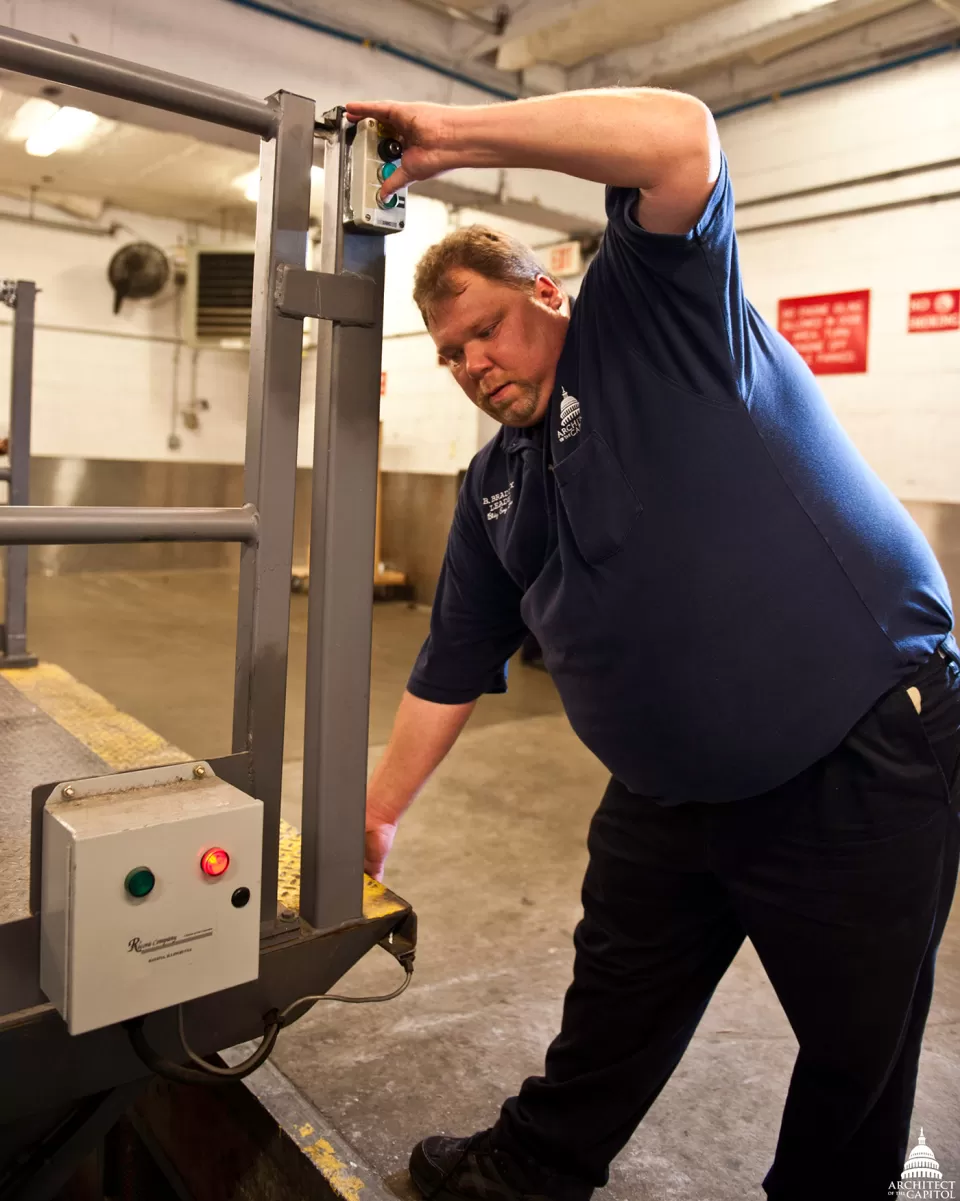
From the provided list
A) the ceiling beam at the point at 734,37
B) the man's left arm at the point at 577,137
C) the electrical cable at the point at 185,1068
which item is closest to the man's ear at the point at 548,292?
the man's left arm at the point at 577,137

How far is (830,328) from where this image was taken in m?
4.09

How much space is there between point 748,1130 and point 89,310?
7604 mm

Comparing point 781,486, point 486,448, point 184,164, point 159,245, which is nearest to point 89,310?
point 159,245

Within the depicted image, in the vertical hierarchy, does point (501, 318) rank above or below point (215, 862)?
above

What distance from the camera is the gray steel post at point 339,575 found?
927 millimetres

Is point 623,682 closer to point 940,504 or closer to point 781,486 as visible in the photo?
point 781,486

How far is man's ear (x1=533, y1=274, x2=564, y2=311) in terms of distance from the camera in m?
1.19

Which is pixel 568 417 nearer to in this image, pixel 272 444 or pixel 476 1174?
pixel 272 444

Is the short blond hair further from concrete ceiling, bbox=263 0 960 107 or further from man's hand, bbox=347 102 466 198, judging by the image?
concrete ceiling, bbox=263 0 960 107

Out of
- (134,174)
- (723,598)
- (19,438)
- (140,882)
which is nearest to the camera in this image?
(140,882)

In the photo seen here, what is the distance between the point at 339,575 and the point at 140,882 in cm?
34

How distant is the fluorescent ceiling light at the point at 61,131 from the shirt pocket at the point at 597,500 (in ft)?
17.4

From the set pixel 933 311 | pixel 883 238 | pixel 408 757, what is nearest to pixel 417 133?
pixel 408 757

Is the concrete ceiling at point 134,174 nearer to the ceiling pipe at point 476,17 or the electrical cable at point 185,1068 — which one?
the ceiling pipe at point 476,17
